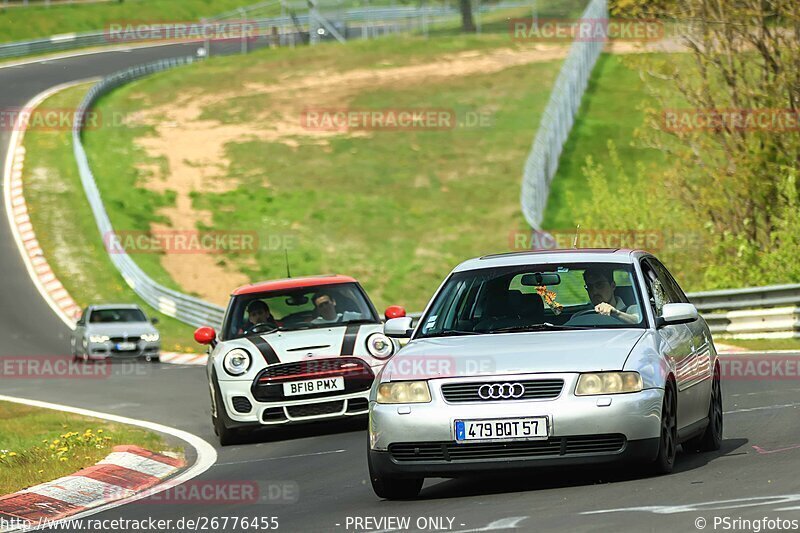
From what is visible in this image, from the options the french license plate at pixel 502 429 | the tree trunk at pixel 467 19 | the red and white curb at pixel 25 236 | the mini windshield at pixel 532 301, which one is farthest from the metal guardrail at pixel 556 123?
the french license plate at pixel 502 429

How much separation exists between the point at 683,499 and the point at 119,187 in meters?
41.6

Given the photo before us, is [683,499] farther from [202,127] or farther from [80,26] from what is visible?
[80,26]

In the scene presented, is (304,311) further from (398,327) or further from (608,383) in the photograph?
(608,383)

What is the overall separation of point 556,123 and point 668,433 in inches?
1513

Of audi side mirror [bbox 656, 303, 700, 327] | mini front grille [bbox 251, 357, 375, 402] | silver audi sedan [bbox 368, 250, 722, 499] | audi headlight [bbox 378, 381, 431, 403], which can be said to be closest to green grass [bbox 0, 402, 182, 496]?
mini front grille [bbox 251, 357, 375, 402]

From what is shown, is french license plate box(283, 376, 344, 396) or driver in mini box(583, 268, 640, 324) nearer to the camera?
driver in mini box(583, 268, 640, 324)

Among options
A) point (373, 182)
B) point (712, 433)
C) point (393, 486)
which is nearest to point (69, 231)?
point (373, 182)

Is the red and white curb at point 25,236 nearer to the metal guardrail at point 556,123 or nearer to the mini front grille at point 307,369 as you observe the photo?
the metal guardrail at point 556,123

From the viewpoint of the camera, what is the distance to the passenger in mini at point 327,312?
50.2 feet

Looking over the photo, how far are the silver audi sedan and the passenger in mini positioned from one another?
5252 millimetres

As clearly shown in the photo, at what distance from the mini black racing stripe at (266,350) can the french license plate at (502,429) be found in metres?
5.73

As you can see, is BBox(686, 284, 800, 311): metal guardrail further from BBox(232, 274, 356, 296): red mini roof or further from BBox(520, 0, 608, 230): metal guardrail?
BBox(520, 0, 608, 230): metal guardrail

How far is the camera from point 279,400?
14.3 metres

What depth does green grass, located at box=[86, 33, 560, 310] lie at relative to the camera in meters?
41.3
